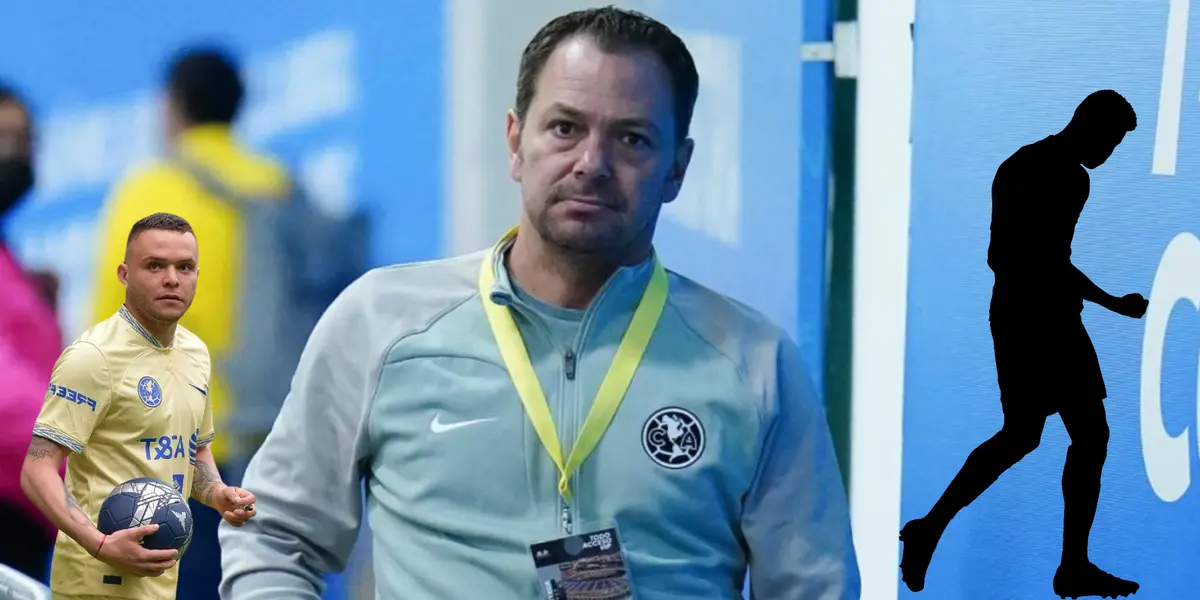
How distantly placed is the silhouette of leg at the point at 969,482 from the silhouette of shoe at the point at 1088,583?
0.20m

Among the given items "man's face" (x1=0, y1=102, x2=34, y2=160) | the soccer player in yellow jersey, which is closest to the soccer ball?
the soccer player in yellow jersey

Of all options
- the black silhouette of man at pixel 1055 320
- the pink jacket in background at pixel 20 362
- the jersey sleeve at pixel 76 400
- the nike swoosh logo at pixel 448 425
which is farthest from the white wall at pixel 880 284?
the pink jacket in background at pixel 20 362

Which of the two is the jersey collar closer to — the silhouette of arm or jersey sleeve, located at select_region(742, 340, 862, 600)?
jersey sleeve, located at select_region(742, 340, 862, 600)

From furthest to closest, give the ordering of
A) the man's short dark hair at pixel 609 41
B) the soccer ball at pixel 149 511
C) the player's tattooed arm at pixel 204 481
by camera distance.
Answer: the player's tattooed arm at pixel 204 481, the soccer ball at pixel 149 511, the man's short dark hair at pixel 609 41

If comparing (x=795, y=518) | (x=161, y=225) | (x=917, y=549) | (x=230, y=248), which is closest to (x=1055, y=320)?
(x=917, y=549)

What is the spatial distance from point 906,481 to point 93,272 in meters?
1.54

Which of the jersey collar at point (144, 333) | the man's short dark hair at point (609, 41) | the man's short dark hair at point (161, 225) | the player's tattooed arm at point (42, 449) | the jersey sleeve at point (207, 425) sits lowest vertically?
the player's tattooed arm at point (42, 449)

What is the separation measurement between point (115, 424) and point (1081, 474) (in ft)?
5.45

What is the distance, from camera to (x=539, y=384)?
5.36ft

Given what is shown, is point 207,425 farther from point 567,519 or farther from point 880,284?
point 880,284

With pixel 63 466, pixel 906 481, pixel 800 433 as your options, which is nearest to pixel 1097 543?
pixel 906 481

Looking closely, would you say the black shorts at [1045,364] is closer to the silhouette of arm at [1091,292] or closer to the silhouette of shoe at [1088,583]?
the silhouette of arm at [1091,292]

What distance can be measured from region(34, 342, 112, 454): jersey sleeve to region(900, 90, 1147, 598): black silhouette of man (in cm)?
153

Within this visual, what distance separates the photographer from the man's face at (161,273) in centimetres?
212
